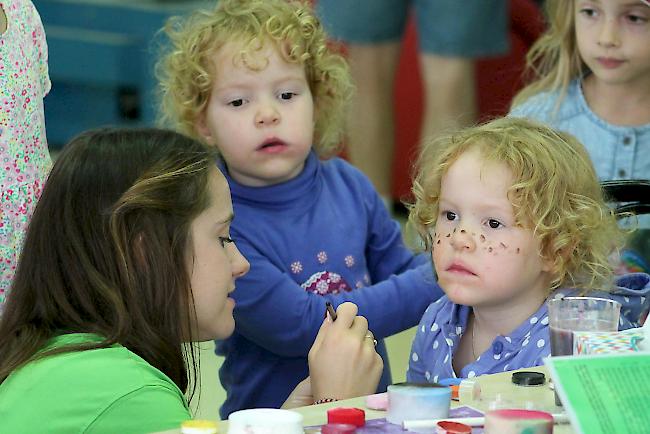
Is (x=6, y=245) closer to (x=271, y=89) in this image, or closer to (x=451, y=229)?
(x=271, y=89)

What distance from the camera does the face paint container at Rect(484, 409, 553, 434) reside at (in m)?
1.30

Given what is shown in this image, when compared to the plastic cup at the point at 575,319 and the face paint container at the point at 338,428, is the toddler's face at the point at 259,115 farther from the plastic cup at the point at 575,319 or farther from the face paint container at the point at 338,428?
the face paint container at the point at 338,428

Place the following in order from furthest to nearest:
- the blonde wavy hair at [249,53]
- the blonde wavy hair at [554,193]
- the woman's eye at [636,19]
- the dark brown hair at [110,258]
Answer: the woman's eye at [636,19], the blonde wavy hair at [249,53], the blonde wavy hair at [554,193], the dark brown hair at [110,258]

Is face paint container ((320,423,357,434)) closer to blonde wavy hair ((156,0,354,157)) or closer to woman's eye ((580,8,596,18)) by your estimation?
blonde wavy hair ((156,0,354,157))

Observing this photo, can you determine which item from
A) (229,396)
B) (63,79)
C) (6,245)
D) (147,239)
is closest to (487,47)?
(229,396)

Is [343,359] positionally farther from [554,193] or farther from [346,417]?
[346,417]

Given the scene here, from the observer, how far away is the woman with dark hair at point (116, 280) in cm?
165

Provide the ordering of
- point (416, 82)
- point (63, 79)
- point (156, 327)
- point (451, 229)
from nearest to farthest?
point (156, 327)
point (451, 229)
point (416, 82)
point (63, 79)

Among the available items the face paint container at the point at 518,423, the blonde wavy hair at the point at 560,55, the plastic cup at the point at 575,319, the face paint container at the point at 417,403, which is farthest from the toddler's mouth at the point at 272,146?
the face paint container at the point at 518,423

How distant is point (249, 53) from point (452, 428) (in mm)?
1371

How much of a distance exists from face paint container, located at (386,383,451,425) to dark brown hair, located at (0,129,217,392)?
0.50 meters

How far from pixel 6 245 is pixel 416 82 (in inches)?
128

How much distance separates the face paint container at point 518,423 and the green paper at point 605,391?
33 millimetres

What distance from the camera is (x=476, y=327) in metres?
2.25
